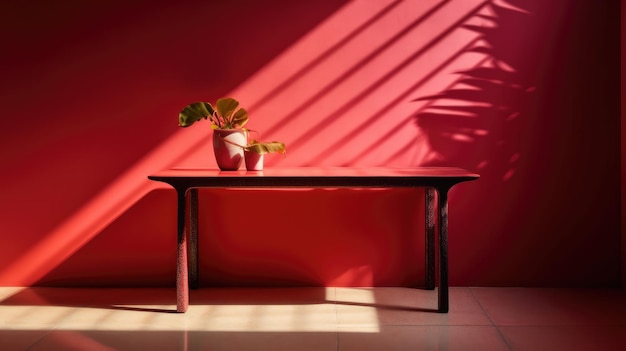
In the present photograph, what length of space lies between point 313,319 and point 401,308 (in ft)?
1.54

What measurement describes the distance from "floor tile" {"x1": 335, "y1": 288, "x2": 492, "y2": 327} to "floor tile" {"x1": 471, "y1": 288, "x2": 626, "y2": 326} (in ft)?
0.29

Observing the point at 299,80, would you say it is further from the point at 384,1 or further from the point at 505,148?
the point at 505,148

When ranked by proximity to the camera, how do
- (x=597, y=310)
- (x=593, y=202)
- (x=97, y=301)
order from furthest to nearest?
(x=593, y=202), (x=97, y=301), (x=597, y=310)

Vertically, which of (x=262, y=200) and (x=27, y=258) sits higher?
(x=262, y=200)

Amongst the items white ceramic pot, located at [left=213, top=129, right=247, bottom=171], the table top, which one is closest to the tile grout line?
the table top

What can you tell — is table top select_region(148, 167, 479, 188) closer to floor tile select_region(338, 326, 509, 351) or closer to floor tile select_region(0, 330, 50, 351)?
floor tile select_region(338, 326, 509, 351)

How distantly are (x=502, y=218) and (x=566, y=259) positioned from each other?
423 millimetres

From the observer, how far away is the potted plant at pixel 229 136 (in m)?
2.92

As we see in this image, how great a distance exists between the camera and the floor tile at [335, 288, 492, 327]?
8.93 ft

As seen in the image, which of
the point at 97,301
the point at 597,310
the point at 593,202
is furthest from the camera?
the point at 593,202

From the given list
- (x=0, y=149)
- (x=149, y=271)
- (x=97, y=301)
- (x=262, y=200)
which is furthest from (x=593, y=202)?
(x=0, y=149)

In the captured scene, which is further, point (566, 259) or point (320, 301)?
point (566, 259)

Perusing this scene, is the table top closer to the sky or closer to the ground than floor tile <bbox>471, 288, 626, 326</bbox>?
closer to the sky

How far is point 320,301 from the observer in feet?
10.0
